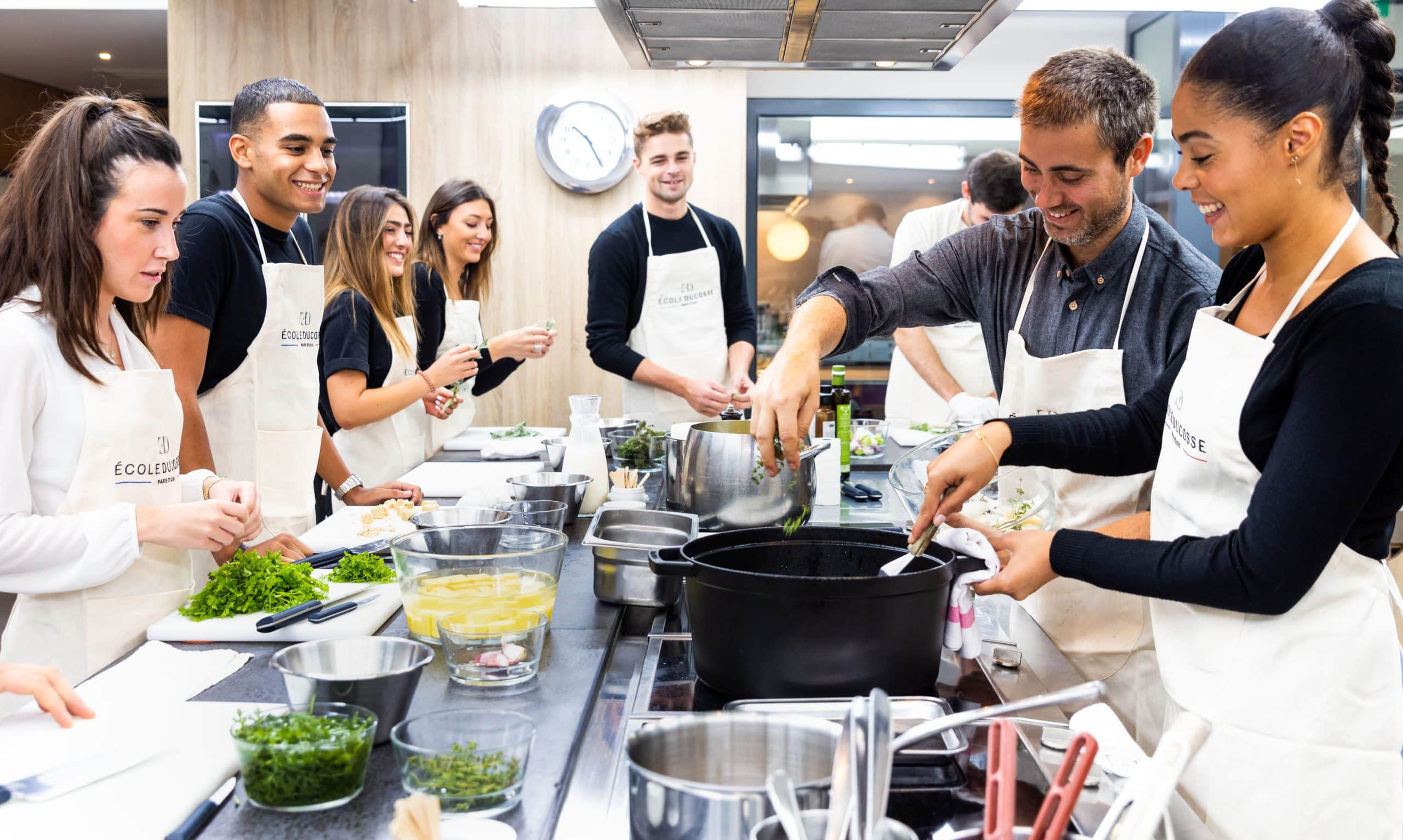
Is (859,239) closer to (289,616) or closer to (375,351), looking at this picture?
(375,351)

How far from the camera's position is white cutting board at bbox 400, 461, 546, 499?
8.77 ft

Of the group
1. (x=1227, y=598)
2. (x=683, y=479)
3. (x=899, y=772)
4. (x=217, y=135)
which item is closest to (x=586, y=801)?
(x=899, y=772)

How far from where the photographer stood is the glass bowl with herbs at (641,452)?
2.97m

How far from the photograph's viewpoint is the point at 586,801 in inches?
42.3

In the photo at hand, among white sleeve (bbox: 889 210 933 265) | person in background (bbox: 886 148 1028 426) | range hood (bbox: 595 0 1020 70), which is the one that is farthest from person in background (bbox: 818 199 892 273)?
range hood (bbox: 595 0 1020 70)

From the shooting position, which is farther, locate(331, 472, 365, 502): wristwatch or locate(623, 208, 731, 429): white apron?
locate(623, 208, 731, 429): white apron

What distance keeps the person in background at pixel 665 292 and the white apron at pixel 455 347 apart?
50 centimetres

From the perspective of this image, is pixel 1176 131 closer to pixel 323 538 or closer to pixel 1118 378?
pixel 1118 378

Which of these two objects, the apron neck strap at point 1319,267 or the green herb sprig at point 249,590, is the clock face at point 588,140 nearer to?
the green herb sprig at point 249,590

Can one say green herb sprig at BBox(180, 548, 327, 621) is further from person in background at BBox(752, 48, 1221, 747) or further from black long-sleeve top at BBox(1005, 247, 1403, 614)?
black long-sleeve top at BBox(1005, 247, 1403, 614)

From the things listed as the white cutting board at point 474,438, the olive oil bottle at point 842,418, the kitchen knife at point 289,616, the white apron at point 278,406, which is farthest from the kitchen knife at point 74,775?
the white cutting board at point 474,438

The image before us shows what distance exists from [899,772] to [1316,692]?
22.9 inches

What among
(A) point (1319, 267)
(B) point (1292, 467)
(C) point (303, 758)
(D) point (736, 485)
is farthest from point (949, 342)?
(C) point (303, 758)

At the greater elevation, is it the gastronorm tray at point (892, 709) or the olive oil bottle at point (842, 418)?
the olive oil bottle at point (842, 418)
